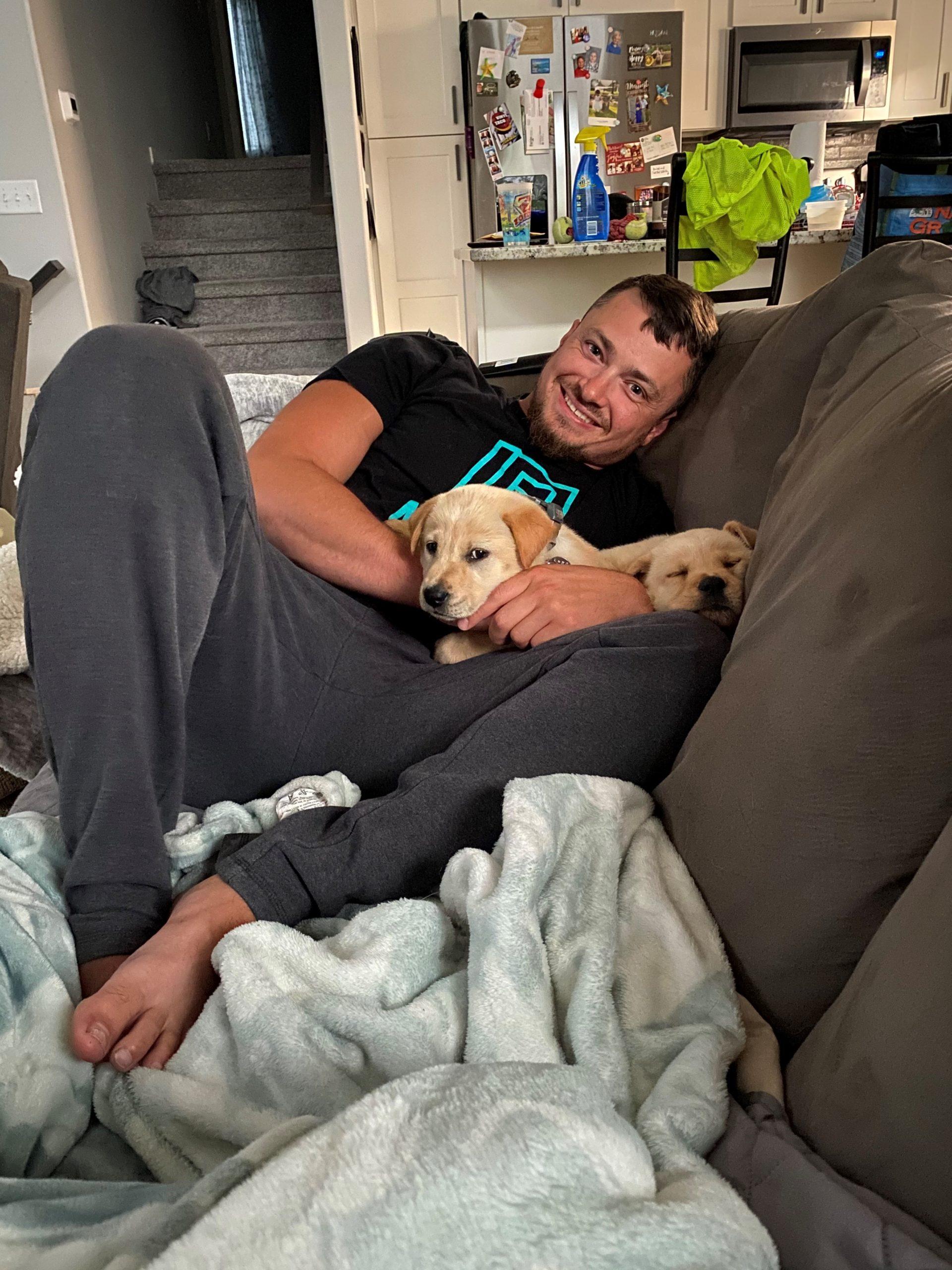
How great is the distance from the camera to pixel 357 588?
1.46 m

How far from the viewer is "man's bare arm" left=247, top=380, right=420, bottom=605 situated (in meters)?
1.43

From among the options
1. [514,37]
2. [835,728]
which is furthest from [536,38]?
[835,728]

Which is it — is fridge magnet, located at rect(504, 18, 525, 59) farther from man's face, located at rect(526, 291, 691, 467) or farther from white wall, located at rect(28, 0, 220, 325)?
man's face, located at rect(526, 291, 691, 467)

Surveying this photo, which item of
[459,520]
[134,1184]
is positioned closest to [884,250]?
[459,520]

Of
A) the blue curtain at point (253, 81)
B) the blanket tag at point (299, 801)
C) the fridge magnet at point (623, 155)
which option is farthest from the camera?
the blue curtain at point (253, 81)

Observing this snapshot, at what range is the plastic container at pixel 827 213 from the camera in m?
4.82

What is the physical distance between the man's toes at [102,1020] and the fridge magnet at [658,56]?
19.7ft

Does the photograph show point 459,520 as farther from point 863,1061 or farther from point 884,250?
point 863,1061

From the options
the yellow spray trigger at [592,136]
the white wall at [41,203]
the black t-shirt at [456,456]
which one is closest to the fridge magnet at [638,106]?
the yellow spray trigger at [592,136]

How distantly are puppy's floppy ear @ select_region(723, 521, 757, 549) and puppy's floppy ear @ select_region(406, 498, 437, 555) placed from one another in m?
0.49

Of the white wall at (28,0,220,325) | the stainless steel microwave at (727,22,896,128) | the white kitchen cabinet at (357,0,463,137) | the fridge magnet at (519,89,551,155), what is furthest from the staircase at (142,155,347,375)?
the stainless steel microwave at (727,22,896,128)

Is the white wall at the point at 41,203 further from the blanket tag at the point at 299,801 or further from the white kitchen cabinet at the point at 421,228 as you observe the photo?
the blanket tag at the point at 299,801

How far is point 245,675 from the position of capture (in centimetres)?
108

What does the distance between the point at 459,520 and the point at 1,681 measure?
2.98ft
